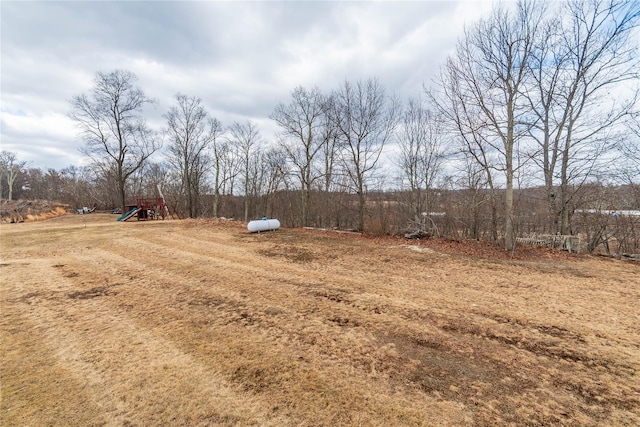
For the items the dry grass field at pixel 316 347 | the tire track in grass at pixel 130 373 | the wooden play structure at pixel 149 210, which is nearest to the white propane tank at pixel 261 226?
the dry grass field at pixel 316 347

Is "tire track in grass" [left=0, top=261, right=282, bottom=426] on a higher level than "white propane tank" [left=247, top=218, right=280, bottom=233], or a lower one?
lower

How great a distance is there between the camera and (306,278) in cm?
554

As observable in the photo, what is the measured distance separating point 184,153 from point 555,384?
28880 millimetres

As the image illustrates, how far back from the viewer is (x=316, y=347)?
290 centimetres

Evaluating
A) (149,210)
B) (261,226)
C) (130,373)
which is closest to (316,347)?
(130,373)

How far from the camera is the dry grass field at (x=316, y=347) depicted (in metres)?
2.04

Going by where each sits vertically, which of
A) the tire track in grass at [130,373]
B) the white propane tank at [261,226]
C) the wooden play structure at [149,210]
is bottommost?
the tire track in grass at [130,373]

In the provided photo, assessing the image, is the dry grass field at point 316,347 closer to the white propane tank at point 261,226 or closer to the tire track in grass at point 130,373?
the tire track in grass at point 130,373

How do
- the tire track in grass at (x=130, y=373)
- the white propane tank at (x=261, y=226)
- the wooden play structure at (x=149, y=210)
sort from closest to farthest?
the tire track in grass at (x=130, y=373)
the white propane tank at (x=261, y=226)
the wooden play structure at (x=149, y=210)

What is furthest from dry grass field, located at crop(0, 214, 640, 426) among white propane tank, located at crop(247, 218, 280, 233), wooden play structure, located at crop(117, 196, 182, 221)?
wooden play structure, located at crop(117, 196, 182, 221)

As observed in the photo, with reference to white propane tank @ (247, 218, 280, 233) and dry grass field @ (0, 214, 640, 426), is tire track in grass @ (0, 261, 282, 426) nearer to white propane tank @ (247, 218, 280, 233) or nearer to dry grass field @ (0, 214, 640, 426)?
dry grass field @ (0, 214, 640, 426)

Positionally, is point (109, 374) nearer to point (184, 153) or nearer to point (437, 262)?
point (437, 262)

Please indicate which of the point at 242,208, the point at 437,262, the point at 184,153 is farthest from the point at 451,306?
the point at 242,208

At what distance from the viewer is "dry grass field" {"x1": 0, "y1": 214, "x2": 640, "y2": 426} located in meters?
2.04
